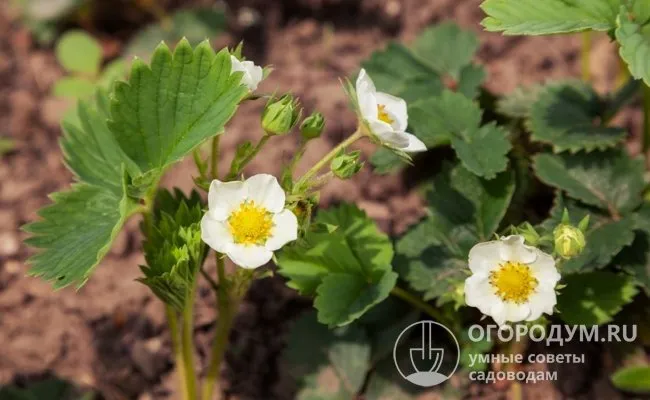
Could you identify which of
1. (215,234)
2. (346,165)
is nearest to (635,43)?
(346,165)

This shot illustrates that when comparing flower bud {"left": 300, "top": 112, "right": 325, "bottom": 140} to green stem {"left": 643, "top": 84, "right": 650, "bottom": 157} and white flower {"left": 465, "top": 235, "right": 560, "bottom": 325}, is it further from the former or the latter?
green stem {"left": 643, "top": 84, "right": 650, "bottom": 157}

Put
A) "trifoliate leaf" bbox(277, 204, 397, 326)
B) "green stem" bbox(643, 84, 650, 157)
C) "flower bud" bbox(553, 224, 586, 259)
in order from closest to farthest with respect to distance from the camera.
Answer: "flower bud" bbox(553, 224, 586, 259) < "trifoliate leaf" bbox(277, 204, 397, 326) < "green stem" bbox(643, 84, 650, 157)

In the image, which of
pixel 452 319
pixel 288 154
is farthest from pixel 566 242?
pixel 288 154

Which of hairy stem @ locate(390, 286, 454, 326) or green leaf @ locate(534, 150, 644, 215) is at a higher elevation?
green leaf @ locate(534, 150, 644, 215)

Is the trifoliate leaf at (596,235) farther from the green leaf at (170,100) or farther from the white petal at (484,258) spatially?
the green leaf at (170,100)

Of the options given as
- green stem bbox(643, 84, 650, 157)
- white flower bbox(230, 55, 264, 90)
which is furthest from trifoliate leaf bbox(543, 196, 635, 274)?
white flower bbox(230, 55, 264, 90)

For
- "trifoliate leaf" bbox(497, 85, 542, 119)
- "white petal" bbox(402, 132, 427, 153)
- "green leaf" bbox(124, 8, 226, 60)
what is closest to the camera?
"white petal" bbox(402, 132, 427, 153)
